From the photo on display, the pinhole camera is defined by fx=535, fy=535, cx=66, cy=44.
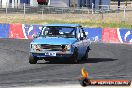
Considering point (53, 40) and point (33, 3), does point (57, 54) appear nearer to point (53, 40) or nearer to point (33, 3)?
point (53, 40)

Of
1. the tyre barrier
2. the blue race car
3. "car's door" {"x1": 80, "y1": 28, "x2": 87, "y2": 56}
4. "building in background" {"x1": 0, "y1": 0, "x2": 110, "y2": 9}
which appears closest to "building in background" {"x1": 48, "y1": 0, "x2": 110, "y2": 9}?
"building in background" {"x1": 0, "y1": 0, "x2": 110, "y2": 9}

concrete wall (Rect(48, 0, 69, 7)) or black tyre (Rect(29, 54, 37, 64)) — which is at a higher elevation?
black tyre (Rect(29, 54, 37, 64))

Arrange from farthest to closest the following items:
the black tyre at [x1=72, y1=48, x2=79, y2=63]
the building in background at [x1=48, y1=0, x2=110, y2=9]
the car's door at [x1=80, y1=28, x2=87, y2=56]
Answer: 1. the building in background at [x1=48, y1=0, x2=110, y2=9]
2. the car's door at [x1=80, y1=28, x2=87, y2=56]
3. the black tyre at [x1=72, y1=48, x2=79, y2=63]

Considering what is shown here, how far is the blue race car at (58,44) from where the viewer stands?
20344 mm

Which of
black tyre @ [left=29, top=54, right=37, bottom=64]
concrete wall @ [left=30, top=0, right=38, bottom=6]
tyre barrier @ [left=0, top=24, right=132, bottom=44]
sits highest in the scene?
black tyre @ [left=29, top=54, right=37, bottom=64]

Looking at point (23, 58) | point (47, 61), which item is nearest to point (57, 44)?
point (47, 61)

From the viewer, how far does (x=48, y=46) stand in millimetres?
20375

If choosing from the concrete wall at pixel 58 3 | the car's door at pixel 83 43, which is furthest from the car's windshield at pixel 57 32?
the concrete wall at pixel 58 3

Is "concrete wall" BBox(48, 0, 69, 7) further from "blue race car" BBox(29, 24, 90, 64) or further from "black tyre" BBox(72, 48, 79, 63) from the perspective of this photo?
"black tyre" BBox(72, 48, 79, 63)

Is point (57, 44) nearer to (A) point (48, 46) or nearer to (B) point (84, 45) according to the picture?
(A) point (48, 46)

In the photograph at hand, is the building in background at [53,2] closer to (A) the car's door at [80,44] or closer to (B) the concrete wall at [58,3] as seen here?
(B) the concrete wall at [58,3]

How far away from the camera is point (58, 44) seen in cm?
2031

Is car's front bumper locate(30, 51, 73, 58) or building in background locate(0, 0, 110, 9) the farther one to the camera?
building in background locate(0, 0, 110, 9)

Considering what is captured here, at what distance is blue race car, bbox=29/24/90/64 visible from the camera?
20.3 m
